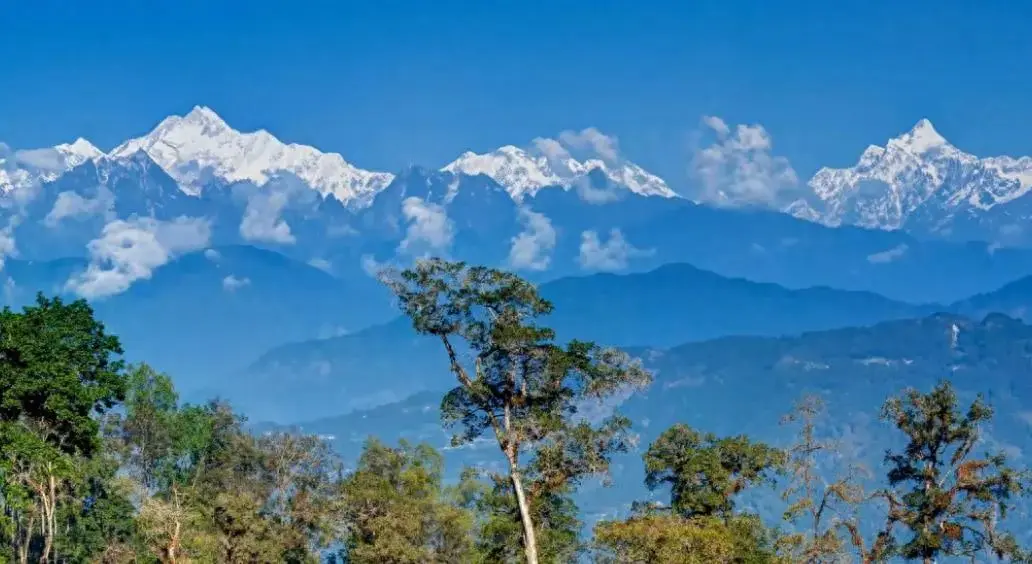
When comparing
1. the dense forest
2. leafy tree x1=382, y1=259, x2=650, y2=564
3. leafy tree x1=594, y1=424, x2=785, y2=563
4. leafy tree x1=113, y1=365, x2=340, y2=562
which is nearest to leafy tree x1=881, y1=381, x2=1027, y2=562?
the dense forest

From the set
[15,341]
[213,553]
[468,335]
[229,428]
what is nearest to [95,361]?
[15,341]

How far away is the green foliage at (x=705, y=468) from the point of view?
52281 mm

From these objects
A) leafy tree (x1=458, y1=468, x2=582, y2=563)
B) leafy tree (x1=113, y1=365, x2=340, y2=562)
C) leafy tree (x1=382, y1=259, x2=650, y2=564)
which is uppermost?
leafy tree (x1=113, y1=365, x2=340, y2=562)

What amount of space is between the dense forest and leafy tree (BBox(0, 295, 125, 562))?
10 centimetres

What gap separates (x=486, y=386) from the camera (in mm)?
40094

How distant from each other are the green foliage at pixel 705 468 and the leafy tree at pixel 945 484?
19.7 ft

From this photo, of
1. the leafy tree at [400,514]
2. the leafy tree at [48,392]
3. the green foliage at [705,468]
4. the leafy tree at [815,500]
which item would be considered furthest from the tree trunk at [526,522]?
the leafy tree at [48,392]

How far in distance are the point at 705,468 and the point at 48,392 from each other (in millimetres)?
30444

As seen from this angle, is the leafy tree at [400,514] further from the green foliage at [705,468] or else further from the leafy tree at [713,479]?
the green foliage at [705,468]

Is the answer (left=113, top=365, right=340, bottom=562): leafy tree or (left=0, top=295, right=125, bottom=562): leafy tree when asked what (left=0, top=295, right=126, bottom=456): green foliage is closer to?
(left=0, top=295, right=125, bottom=562): leafy tree

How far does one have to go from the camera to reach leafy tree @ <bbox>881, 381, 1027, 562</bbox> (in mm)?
47156

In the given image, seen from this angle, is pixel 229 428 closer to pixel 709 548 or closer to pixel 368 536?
pixel 368 536

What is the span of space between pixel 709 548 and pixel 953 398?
16815 millimetres

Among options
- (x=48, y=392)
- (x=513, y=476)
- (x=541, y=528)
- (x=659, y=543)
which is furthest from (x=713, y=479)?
(x=48, y=392)
